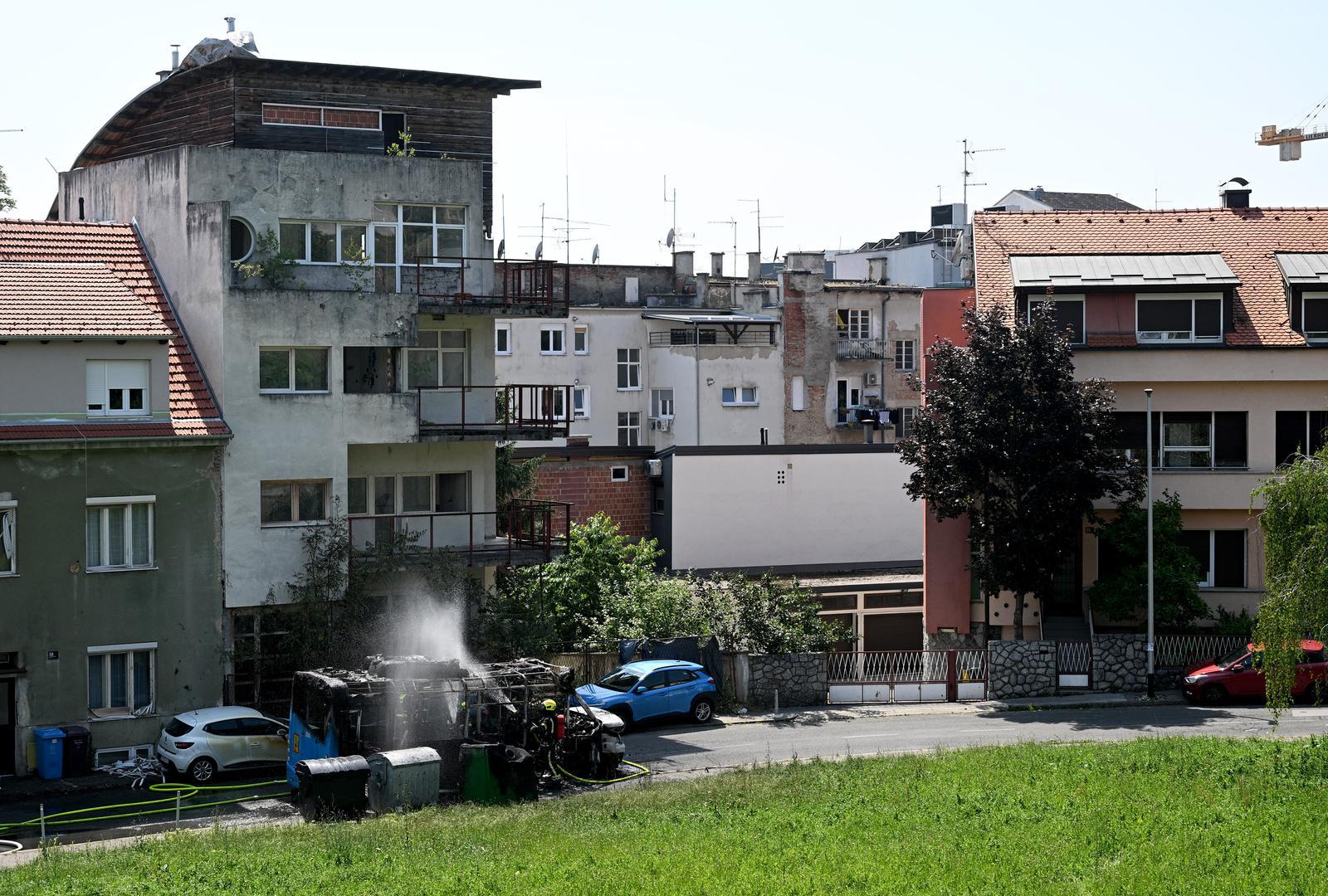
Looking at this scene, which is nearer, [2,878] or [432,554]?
[2,878]

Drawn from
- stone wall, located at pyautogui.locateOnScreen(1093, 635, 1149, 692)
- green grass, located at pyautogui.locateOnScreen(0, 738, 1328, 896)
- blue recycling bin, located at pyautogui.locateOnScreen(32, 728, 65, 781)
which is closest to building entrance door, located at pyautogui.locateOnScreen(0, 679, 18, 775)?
blue recycling bin, located at pyautogui.locateOnScreen(32, 728, 65, 781)

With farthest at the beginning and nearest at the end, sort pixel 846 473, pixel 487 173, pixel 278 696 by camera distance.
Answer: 1. pixel 846 473
2. pixel 487 173
3. pixel 278 696

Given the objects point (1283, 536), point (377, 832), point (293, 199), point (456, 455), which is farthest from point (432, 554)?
point (1283, 536)

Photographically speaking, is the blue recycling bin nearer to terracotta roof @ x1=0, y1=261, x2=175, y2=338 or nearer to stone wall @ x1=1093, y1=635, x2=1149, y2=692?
terracotta roof @ x1=0, y1=261, x2=175, y2=338

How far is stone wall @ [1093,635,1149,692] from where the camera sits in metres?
36.3

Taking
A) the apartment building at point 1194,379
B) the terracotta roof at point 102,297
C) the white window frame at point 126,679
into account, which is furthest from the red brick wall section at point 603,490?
the white window frame at point 126,679

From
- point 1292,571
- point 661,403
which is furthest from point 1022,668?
point 661,403

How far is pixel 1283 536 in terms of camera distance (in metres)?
26.7

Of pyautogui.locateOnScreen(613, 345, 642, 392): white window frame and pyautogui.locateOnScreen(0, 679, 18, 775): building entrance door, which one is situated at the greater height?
pyautogui.locateOnScreen(613, 345, 642, 392): white window frame

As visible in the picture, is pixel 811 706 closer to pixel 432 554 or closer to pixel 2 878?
pixel 432 554

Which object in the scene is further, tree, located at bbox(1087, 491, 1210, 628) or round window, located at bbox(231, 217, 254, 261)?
tree, located at bbox(1087, 491, 1210, 628)

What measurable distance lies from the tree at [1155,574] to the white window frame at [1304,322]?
18.4 ft

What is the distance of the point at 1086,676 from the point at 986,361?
779cm

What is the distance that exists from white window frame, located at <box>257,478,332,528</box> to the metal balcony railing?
4.83 m
